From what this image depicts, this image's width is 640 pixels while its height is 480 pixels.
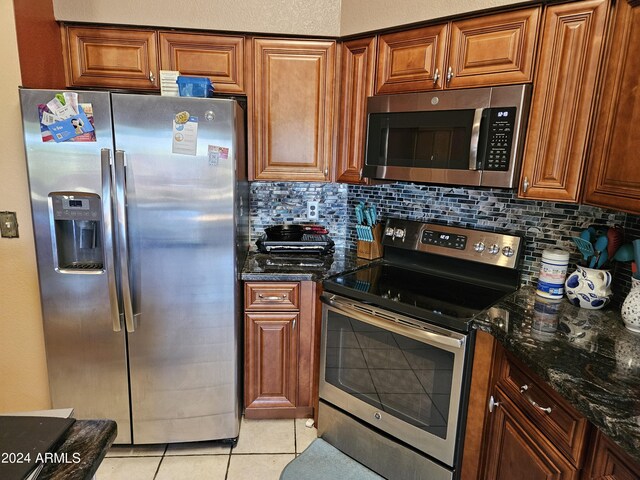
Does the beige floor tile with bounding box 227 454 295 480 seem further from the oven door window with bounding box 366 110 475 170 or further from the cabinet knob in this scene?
the oven door window with bounding box 366 110 475 170

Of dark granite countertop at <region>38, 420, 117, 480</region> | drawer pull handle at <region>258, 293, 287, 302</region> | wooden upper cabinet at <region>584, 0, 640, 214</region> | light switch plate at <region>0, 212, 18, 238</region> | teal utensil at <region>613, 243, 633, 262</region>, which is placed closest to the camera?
dark granite countertop at <region>38, 420, 117, 480</region>

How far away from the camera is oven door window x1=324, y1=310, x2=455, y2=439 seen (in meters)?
1.70

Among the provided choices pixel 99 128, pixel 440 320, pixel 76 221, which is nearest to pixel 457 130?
pixel 440 320

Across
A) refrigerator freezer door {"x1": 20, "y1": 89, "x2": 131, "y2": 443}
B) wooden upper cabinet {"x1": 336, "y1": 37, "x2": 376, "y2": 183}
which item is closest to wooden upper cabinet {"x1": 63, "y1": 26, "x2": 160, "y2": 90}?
refrigerator freezer door {"x1": 20, "y1": 89, "x2": 131, "y2": 443}

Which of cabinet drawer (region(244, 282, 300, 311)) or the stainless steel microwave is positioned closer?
the stainless steel microwave

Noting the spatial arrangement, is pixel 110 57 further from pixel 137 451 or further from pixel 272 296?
pixel 137 451

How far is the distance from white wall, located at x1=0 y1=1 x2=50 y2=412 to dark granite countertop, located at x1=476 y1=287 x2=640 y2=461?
2053 millimetres

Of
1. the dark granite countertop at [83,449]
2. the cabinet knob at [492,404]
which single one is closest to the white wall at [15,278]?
the dark granite countertop at [83,449]

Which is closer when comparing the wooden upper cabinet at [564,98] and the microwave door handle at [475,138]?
the wooden upper cabinet at [564,98]

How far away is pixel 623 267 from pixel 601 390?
2.78 feet

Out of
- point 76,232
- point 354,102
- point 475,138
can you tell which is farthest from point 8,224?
point 475,138

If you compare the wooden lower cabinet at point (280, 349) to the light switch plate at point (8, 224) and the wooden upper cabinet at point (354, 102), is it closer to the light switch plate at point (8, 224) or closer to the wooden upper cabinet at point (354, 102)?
the wooden upper cabinet at point (354, 102)

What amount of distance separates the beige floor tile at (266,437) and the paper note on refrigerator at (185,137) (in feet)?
5.01

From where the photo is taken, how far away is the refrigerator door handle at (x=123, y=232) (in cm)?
175
